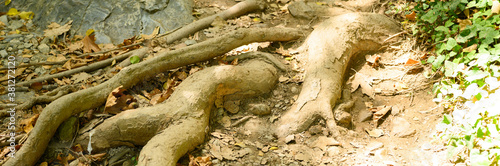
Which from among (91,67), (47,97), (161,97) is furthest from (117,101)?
(91,67)

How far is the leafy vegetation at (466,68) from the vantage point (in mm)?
2625

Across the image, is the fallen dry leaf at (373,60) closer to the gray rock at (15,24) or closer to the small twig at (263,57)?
the small twig at (263,57)

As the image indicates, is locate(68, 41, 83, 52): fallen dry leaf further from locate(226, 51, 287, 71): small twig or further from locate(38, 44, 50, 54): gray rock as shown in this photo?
locate(226, 51, 287, 71): small twig

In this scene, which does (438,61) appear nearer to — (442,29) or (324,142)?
(442,29)

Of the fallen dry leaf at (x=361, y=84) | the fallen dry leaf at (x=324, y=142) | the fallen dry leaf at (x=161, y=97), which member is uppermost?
the fallen dry leaf at (x=361, y=84)

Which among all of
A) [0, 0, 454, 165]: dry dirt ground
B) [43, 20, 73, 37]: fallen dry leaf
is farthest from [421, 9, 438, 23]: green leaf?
[43, 20, 73, 37]: fallen dry leaf

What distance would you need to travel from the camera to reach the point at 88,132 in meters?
3.04

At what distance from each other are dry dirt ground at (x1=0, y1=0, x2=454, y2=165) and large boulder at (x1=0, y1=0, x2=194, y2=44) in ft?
1.82

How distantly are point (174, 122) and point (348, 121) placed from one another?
66.5 inches

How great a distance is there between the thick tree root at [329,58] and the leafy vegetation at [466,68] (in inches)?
18.7

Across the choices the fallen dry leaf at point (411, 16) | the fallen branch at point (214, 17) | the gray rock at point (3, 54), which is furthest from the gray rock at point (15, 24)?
the fallen dry leaf at point (411, 16)

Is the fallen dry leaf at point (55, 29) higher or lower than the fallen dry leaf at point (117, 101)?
higher

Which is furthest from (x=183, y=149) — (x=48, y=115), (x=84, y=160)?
(x=48, y=115)

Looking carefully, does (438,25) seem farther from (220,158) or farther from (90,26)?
(90,26)
